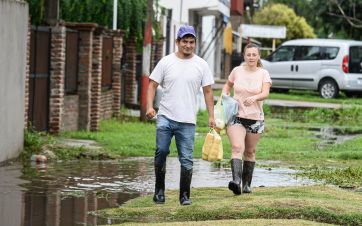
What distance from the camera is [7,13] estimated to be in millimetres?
15031

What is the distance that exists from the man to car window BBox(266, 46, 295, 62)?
2826 cm

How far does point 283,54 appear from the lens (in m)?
40.0

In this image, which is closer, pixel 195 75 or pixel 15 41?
pixel 195 75

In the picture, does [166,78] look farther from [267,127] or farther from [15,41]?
[267,127]

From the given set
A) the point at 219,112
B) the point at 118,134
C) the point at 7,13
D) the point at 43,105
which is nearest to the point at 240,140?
the point at 219,112

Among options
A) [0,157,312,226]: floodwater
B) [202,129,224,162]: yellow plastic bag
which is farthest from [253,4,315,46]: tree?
[202,129,224,162]: yellow plastic bag

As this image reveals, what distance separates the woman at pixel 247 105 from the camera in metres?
12.2

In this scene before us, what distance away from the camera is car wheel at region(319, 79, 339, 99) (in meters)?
38.2

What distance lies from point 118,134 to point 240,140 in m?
8.68

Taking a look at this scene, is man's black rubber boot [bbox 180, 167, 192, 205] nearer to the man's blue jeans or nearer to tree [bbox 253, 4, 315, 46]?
the man's blue jeans

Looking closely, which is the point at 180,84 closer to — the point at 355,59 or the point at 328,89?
the point at 355,59

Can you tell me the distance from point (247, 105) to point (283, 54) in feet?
91.8

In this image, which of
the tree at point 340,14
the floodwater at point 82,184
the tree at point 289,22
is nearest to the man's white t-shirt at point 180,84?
the floodwater at point 82,184

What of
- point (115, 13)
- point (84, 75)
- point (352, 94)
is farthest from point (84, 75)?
point (352, 94)
